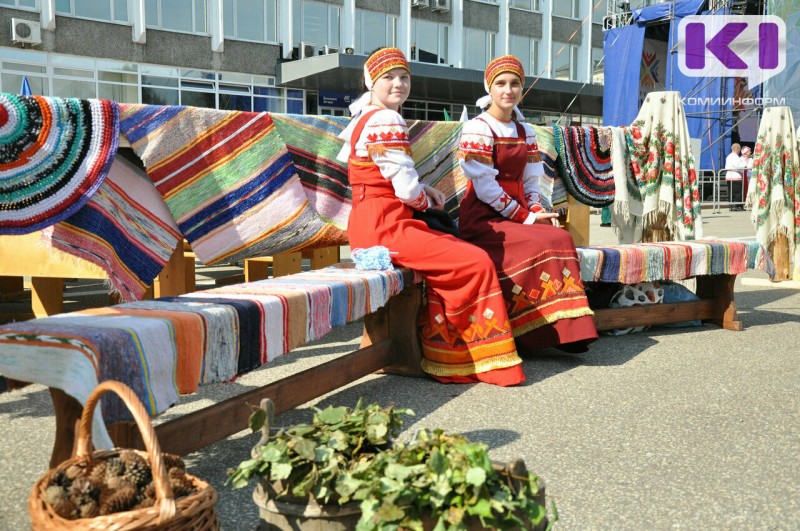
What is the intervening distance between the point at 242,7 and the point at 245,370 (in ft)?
75.3

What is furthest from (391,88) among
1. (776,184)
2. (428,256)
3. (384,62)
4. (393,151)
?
(776,184)

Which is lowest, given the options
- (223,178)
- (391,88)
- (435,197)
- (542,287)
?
(542,287)

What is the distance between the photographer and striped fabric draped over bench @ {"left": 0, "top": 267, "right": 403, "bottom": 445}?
2.18m

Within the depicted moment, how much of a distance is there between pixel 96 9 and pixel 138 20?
3.55 feet

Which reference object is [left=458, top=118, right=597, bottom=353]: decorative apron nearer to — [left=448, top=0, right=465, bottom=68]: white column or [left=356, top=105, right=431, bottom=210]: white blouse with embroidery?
[left=356, top=105, right=431, bottom=210]: white blouse with embroidery

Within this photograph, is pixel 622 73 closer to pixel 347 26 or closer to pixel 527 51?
pixel 347 26

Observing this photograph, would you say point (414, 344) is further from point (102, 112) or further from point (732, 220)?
point (732, 220)

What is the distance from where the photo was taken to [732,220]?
16656 millimetres

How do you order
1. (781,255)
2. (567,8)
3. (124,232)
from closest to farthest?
(124,232) < (781,255) < (567,8)

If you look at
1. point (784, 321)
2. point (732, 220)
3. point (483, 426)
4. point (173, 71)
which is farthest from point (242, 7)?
point (483, 426)

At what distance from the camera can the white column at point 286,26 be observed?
973 inches

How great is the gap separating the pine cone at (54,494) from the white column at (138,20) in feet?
72.6

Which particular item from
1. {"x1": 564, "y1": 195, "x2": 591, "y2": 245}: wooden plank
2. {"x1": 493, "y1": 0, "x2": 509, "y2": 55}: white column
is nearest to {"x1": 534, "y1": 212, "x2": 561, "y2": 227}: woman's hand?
{"x1": 564, "y1": 195, "x2": 591, "y2": 245}: wooden plank

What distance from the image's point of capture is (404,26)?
89.7 feet
